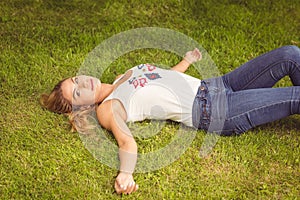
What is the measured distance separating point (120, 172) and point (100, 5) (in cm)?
175

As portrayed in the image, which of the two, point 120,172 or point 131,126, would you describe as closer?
point 120,172

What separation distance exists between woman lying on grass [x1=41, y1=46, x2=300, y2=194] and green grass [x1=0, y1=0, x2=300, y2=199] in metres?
0.12

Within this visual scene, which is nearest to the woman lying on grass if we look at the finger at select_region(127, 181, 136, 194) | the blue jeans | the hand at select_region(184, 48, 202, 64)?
the blue jeans

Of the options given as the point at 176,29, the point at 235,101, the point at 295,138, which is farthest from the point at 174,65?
the point at 295,138

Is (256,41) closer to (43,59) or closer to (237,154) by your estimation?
(237,154)

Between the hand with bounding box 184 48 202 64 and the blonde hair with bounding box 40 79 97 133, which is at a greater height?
the hand with bounding box 184 48 202 64

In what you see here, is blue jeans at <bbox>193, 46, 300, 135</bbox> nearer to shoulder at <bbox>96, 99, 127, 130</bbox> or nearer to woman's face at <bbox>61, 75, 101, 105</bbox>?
shoulder at <bbox>96, 99, 127, 130</bbox>

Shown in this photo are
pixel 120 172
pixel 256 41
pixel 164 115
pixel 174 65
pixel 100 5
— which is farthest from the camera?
pixel 100 5

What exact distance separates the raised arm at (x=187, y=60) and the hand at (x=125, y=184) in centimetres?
81

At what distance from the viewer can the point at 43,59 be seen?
130 inches

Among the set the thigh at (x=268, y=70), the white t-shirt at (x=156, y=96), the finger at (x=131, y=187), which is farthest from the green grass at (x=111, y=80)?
the thigh at (x=268, y=70)

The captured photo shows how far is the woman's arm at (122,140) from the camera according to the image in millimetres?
2486

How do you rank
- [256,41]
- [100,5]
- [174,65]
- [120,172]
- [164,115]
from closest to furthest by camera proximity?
[120,172] < [164,115] < [174,65] < [256,41] < [100,5]

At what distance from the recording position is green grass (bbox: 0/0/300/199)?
2.53 metres
